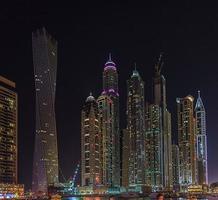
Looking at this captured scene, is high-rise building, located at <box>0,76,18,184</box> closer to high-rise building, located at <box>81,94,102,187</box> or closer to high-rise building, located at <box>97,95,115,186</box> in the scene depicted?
high-rise building, located at <box>81,94,102,187</box>

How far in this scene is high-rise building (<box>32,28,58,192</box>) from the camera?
397 ft

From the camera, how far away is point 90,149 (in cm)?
14588

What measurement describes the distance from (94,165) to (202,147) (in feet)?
167

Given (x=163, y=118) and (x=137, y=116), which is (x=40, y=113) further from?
(x=163, y=118)

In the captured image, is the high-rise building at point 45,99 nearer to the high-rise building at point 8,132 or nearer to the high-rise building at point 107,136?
the high-rise building at point 8,132

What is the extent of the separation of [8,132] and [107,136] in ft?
130

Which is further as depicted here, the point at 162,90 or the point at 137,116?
the point at 162,90

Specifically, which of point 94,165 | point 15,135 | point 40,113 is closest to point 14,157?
point 15,135

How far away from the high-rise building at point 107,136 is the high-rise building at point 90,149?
114 inches

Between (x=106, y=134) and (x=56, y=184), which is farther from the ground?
(x=106, y=134)

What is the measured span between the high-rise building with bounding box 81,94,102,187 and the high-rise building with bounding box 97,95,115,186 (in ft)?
9.54

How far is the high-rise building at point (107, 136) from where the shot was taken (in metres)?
154

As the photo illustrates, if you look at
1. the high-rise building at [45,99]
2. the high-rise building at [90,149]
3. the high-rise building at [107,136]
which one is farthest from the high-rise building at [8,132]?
the high-rise building at [107,136]

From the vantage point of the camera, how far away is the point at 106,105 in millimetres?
160625
